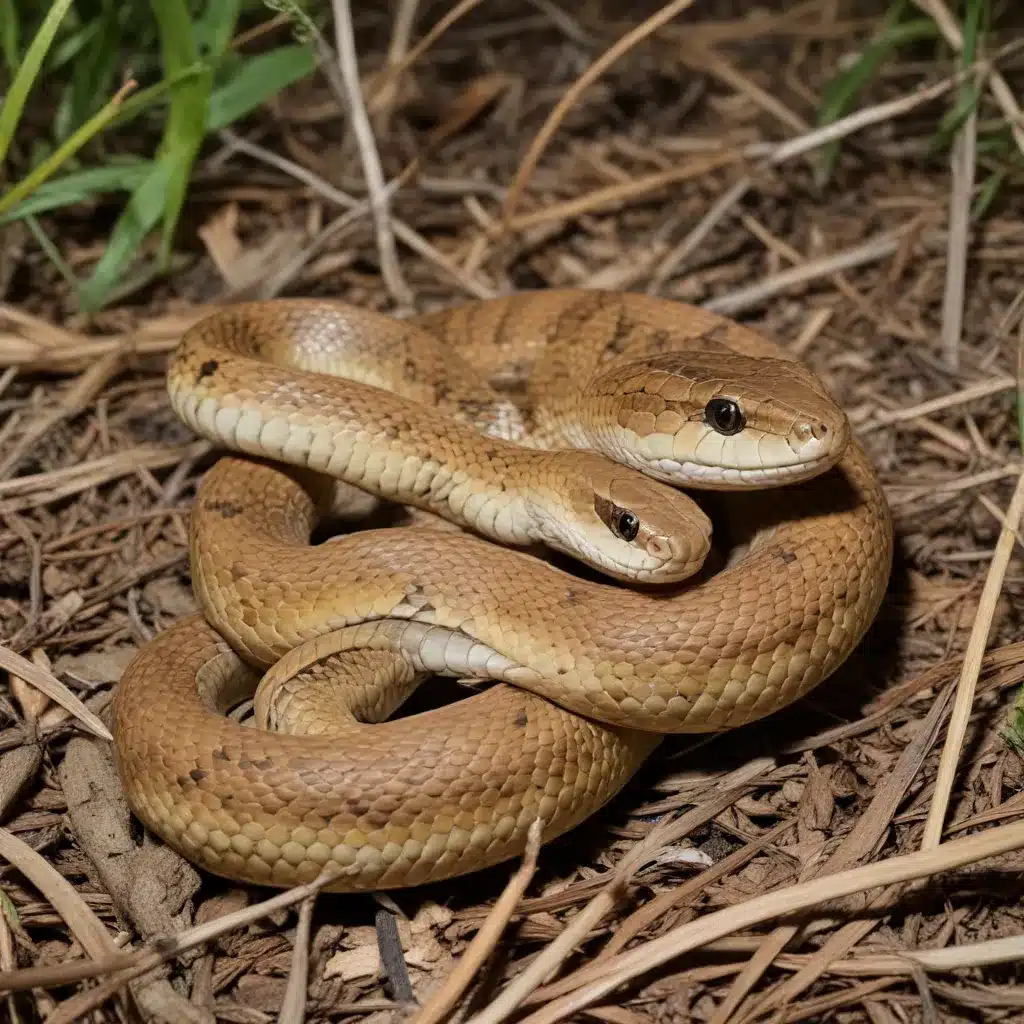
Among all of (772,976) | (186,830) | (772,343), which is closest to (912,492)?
(772,343)

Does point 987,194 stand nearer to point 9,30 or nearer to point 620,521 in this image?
point 620,521

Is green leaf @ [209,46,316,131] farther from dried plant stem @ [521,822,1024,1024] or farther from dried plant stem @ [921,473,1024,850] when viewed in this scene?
dried plant stem @ [521,822,1024,1024]

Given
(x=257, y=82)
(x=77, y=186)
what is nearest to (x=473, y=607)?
(x=77, y=186)

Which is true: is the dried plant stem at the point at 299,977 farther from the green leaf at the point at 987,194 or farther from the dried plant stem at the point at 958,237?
the green leaf at the point at 987,194

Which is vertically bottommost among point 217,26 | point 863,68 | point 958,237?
point 958,237

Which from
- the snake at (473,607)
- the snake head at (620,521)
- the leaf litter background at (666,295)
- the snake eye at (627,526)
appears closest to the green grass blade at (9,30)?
the leaf litter background at (666,295)

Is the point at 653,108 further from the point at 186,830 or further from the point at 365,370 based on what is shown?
the point at 186,830
